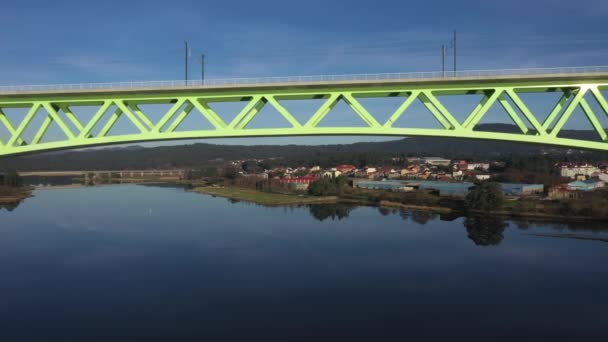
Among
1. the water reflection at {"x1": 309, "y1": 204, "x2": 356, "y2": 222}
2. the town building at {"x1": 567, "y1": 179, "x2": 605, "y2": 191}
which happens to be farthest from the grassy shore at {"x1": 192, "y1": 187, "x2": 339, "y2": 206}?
the town building at {"x1": 567, "y1": 179, "x2": 605, "y2": 191}

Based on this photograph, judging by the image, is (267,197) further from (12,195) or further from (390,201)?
(12,195)

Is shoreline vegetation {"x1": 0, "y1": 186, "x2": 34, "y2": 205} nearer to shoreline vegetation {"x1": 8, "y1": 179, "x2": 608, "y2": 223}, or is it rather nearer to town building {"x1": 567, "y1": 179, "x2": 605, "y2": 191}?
shoreline vegetation {"x1": 8, "y1": 179, "x2": 608, "y2": 223}

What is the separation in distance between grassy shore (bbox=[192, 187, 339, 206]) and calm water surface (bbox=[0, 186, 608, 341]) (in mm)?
12480

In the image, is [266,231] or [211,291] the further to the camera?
[266,231]

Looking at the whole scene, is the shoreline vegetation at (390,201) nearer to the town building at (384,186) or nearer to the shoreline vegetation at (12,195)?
the shoreline vegetation at (12,195)

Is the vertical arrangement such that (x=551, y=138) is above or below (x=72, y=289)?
above

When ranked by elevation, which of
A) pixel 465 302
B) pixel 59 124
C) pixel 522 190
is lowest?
pixel 465 302

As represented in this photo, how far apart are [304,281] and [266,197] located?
2849cm

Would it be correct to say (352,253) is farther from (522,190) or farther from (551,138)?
(522,190)

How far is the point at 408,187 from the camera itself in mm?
43781

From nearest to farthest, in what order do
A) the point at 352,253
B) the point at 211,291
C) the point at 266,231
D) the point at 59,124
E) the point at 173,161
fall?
the point at 59,124
the point at 211,291
the point at 352,253
the point at 266,231
the point at 173,161

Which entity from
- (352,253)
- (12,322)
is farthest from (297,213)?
(12,322)

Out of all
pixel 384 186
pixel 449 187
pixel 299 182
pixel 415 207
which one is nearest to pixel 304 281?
pixel 415 207

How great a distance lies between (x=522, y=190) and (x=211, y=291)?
29683 millimetres
